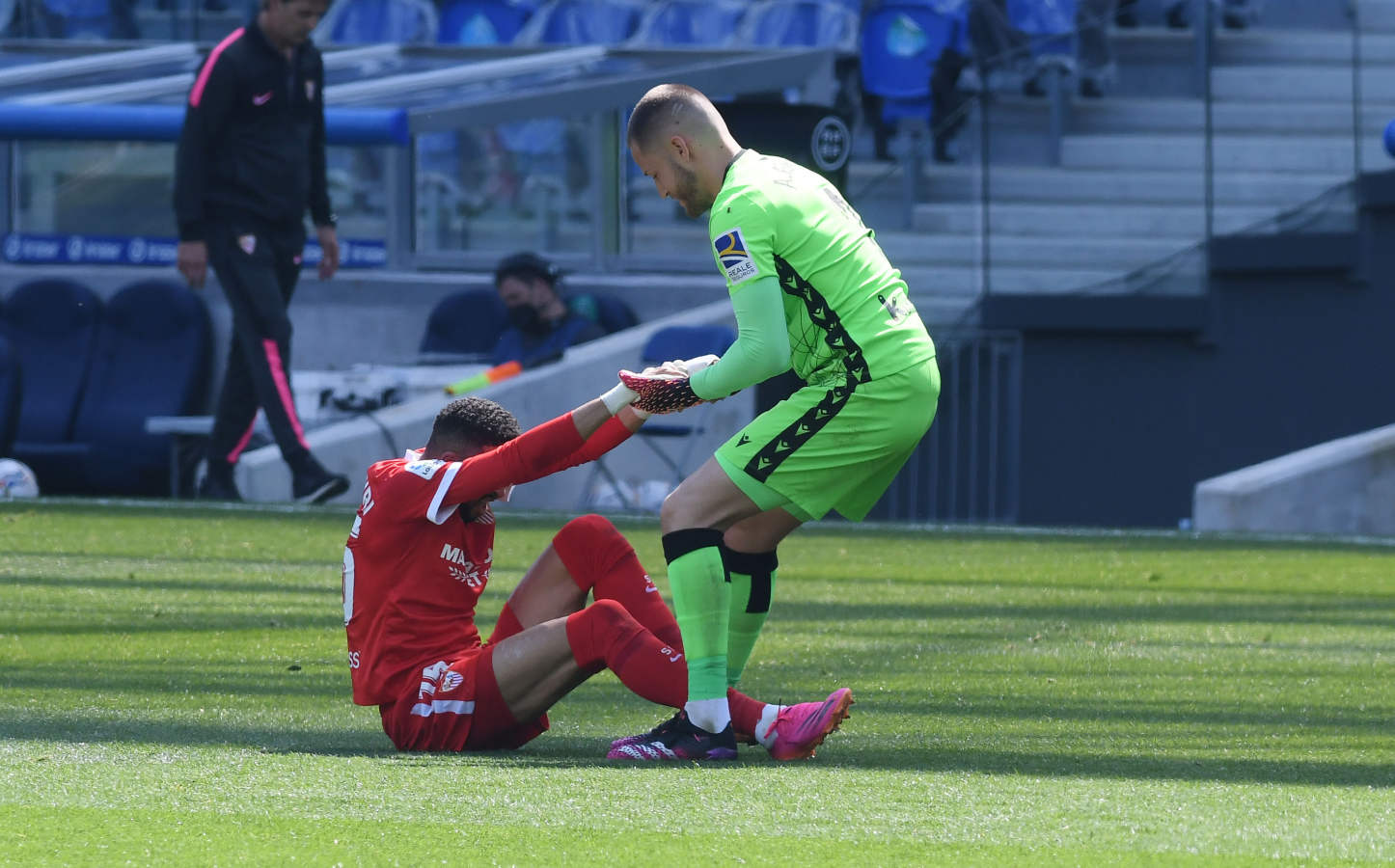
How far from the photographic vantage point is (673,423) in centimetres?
1459

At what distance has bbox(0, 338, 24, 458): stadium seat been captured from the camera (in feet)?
52.7

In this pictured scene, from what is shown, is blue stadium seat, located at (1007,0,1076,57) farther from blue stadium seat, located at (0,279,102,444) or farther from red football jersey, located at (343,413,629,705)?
red football jersey, located at (343,413,629,705)

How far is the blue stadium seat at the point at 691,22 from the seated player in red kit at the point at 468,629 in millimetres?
15652

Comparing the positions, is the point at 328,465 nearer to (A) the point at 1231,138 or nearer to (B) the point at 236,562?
(B) the point at 236,562

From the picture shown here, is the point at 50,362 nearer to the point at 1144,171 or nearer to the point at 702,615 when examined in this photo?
the point at 1144,171

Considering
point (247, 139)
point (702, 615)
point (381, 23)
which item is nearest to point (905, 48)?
point (381, 23)

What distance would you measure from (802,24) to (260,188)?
30.6 feet

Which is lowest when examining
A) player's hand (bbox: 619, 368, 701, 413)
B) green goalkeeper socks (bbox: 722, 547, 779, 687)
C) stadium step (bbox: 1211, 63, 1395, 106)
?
green goalkeeper socks (bbox: 722, 547, 779, 687)

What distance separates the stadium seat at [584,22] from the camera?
21.2 metres

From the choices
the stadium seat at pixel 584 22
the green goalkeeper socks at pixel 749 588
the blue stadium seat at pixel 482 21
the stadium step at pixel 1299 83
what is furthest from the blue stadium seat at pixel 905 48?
the green goalkeeper socks at pixel 749 588

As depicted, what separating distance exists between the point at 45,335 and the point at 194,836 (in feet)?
42.4

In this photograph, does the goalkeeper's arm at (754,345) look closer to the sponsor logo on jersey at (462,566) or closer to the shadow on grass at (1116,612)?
the sponsor logo on jersey at (462,566)

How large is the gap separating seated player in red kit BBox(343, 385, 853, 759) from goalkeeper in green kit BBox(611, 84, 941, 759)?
11 cm

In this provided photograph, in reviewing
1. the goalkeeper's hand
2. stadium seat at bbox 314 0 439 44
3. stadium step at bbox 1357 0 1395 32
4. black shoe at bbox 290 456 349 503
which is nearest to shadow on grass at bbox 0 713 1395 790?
the goalkeeper's hand
